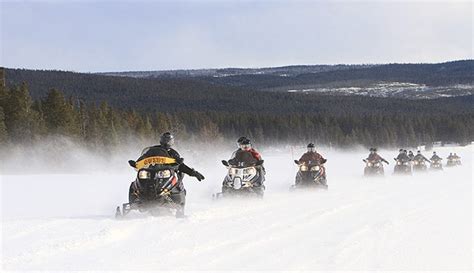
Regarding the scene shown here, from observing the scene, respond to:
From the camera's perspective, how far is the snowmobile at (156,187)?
35.9ft

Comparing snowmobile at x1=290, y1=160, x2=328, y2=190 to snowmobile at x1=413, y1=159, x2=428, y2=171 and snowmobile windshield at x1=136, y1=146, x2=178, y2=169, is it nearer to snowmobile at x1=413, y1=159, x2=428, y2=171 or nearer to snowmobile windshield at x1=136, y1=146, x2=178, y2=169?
snowmobile windshield at x1=136, y1=146, x2=178, y2=169

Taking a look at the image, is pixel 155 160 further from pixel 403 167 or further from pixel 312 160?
pixel 403 167

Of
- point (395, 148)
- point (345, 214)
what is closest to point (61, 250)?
point (345, 214)

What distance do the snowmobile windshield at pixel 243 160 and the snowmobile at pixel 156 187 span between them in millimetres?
4017

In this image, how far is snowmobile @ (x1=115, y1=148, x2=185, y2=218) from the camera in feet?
35.9

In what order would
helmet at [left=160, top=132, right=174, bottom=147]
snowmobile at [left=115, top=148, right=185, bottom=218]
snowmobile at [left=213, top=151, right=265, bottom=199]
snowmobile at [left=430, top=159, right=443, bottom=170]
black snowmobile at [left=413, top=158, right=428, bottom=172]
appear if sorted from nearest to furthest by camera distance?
1. snowmobile at [left=115, top=148, right=185, bottom=218]
2. helmet at [left=160, top=132, right=174, bottom=147]
3. snowmobile at [left=213, top=151, right=265, bottom=199]
4. black snowmobile at [left=413, top=158, right=428, bottom=172]
5. snowmobile at [left=430, top=159, right=443, bottom=170]

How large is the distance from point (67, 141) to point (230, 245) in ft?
166

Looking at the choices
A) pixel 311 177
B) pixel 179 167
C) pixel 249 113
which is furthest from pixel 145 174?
pixel 249 113

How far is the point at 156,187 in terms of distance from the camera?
436 inches

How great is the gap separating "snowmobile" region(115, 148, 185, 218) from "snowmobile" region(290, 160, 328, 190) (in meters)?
7.46

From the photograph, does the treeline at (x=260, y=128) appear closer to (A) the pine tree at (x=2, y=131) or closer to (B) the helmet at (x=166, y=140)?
(A) the pine tree at (x=2, y=131)

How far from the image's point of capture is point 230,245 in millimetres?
7785

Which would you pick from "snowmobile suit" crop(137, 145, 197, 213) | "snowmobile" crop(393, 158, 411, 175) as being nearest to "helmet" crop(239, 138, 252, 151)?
"snowmobile suit" crop(137, 145, 197, 213)

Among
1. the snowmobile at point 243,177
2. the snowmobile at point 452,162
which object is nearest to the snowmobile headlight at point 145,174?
the snowmobile at point 243,177
